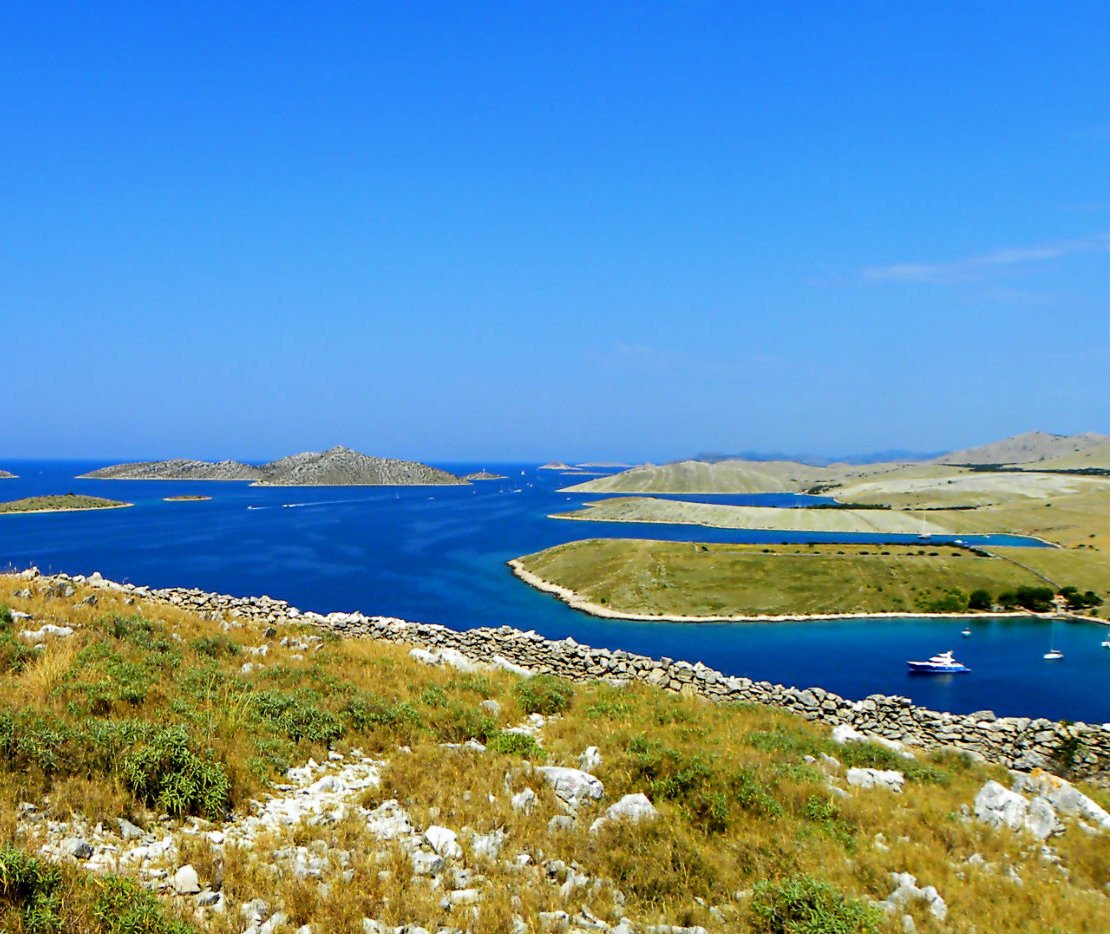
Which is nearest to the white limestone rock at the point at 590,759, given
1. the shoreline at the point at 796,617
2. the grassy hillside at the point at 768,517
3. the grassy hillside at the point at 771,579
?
the shoreline at the point at 796,617

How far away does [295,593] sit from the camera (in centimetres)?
7362

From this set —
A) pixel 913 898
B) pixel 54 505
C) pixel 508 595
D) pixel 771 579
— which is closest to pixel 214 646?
pixel 913 898

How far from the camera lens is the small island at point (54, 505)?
531ft

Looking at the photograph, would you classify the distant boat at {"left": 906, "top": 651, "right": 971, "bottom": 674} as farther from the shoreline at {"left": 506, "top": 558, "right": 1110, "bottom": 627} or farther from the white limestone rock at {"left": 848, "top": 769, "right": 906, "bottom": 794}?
the white limestone rock at {"left": 848, "top": 769, "right": 906, "bottom": 794}

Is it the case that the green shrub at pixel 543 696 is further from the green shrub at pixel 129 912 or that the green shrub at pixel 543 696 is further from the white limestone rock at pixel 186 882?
the green shrub at pixel 129 912

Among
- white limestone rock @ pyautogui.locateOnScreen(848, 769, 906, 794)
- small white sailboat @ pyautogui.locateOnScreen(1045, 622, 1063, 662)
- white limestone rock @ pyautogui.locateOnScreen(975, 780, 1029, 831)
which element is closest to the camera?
white limestone rock @ pyautogui.locateOnScreen(975, 780, 1029, 831)

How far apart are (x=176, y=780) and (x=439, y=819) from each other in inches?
154

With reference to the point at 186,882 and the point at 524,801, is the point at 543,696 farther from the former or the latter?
the point at 186,882

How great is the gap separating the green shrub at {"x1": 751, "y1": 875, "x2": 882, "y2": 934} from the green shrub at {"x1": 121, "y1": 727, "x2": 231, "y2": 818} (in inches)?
299

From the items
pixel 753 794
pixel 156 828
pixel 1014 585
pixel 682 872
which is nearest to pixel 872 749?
pixel 753 794

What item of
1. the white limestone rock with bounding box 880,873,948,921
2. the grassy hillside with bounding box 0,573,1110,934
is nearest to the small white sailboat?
the grassy hillside with bounding box 0,573,1110,934

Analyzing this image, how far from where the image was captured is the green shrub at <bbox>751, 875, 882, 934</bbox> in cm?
736

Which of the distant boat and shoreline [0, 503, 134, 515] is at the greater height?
shoreline [0, 503, 134, 515]

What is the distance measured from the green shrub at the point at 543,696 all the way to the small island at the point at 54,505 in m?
193
